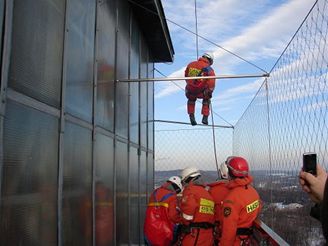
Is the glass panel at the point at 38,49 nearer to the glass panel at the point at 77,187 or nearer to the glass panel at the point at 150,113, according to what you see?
the glass panel at the point at 77,187

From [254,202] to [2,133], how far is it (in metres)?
3.22

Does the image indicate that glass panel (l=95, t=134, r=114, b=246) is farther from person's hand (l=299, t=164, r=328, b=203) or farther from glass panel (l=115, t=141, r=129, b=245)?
person's hand (l=299, t=164, r=328, b=203)

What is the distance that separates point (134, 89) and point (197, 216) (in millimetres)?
3519

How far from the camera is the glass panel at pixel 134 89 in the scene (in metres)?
7.47

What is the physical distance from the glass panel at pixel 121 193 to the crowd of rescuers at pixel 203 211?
847 millimetres

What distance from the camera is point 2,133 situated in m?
2.50

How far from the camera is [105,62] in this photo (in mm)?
5355

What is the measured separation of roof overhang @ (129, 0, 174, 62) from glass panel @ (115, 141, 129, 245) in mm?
2860

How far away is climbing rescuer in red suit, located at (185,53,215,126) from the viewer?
313 inches

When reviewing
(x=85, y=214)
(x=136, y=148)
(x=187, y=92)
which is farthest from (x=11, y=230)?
(x=187, y=92)

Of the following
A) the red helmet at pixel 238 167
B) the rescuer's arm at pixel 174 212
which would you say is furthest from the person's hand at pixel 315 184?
the rescuer's arm at pixel 174 212

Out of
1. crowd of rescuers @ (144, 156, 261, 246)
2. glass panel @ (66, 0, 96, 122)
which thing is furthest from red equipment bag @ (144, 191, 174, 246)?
glass panel @ (66, 0, 96, 122)

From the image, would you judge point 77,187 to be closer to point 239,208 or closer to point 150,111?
point 239,208

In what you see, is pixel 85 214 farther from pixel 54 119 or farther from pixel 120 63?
pixel 120 63
